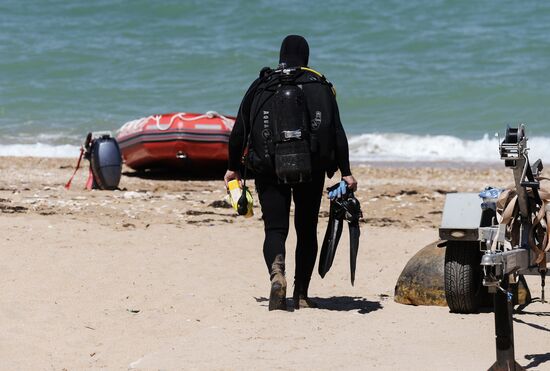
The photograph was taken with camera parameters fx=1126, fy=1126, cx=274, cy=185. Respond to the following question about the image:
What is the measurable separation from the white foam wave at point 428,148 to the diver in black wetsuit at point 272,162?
11138 millimetres

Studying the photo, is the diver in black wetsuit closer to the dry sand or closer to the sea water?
the dry sand

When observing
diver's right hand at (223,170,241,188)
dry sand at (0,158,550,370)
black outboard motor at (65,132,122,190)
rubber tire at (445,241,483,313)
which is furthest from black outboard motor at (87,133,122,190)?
rubber tire at (445,241,483,313)

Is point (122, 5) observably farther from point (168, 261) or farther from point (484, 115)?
point (168, 261)

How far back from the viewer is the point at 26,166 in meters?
14.7

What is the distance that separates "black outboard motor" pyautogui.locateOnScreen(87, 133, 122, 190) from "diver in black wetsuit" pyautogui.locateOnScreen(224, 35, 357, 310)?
5.63 metres

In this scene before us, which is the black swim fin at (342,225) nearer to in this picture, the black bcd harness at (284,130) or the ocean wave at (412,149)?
the black bcd harness at (284,130)

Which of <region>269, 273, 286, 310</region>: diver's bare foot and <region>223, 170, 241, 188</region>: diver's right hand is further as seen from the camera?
<region>223, 170, 241, 188</region>: diver's right hand

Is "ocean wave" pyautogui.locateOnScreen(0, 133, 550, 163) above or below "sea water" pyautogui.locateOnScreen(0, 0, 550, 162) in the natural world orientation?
below

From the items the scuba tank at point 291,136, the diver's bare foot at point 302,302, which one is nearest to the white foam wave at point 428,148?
the diver's bare foot at point 302,302

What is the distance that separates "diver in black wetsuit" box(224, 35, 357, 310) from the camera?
6441mm

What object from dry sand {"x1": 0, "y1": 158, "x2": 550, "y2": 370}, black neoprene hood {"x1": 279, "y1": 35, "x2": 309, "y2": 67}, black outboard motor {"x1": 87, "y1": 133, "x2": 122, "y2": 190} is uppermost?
black neoprene hood {"x1": 279, "y1": 35, "x2": 309, "y2": 67}

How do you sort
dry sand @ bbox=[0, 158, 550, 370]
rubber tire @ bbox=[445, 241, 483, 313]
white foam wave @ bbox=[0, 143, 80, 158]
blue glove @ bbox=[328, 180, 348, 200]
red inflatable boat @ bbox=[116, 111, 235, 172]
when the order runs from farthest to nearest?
white foam wave @ bbox=[0, 143, 80, 158] → red inflatable boat @ bbox=[116, 111, 235, 172] → blue glove @ bbox=[328, 180, 348, 200] → rubber tire @ bbox=[445, 241, 483, 313] → dry sand @ bbox=[0, 158, 550, 370]

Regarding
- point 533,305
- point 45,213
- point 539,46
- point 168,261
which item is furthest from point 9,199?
point 539,46

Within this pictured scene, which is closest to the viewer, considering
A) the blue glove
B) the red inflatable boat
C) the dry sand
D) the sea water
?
the dry sand
